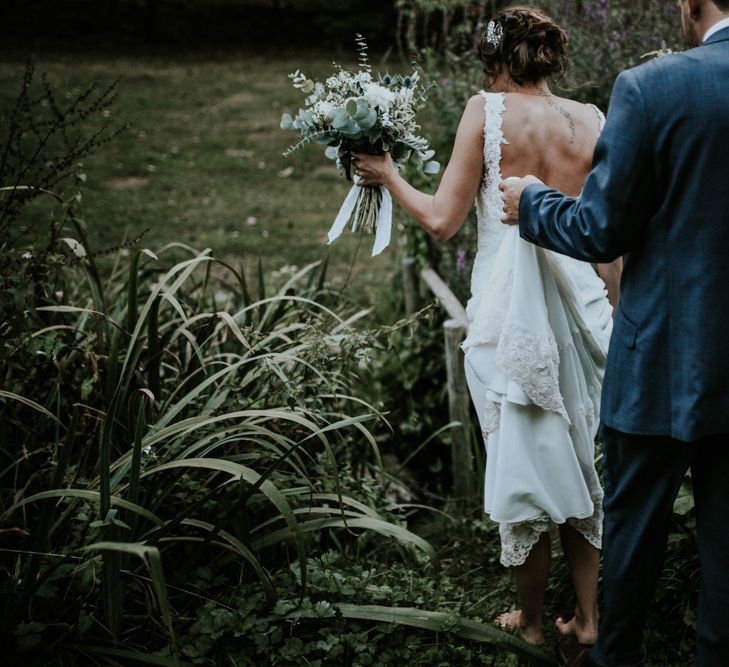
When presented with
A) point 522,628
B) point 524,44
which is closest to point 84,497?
point 522,628

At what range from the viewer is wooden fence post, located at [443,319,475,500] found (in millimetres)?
3898

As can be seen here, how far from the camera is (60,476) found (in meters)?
2.46

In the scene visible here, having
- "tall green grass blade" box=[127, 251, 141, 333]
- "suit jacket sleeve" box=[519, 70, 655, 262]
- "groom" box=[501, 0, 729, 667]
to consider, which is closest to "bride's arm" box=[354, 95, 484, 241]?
"groom" box=[501, 0, 729, 667]

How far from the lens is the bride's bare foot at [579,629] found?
9.35 ft

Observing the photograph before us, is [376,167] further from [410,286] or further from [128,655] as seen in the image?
[410,286]

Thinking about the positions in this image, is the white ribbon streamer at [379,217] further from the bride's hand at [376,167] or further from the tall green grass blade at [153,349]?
the tall green grass blade at [153,349]

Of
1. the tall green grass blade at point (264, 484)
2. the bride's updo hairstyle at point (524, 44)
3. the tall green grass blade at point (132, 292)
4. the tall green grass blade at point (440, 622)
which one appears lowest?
the tall green grass blade at point (440, 622)

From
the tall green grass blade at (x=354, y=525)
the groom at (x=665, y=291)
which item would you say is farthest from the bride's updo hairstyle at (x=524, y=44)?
the tall green grass blade at (x=354, y=525)

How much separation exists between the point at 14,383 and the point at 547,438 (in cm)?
197

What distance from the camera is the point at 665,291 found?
2.12 meters

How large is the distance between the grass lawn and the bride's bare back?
6.17ft

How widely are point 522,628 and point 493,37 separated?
6.50 ft

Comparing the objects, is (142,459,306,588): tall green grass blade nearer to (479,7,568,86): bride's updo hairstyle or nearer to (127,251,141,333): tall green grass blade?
(127,251,141,333): tall green grass blade

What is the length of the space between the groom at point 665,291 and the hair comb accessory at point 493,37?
62 cm
